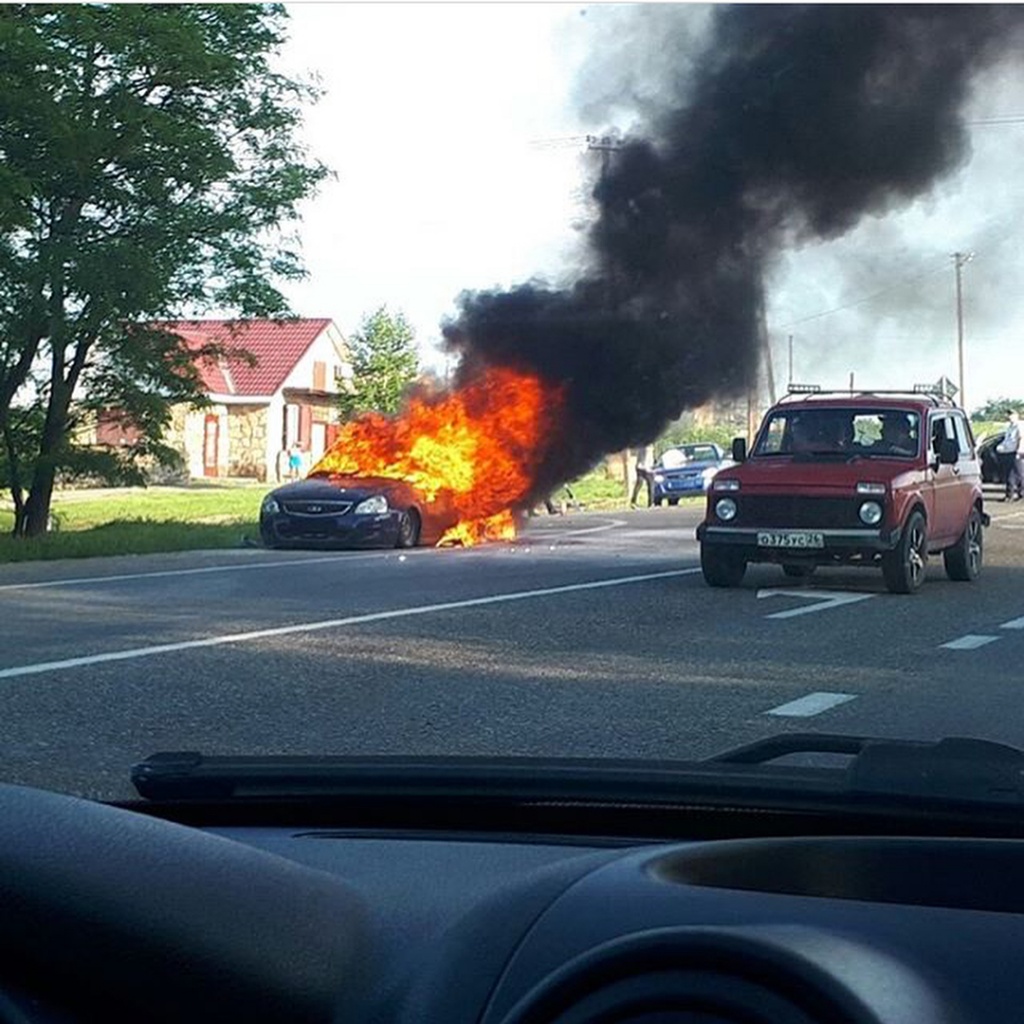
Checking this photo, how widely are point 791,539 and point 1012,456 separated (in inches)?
1009

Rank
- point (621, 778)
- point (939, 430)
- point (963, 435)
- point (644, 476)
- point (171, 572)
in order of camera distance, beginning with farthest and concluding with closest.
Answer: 1. point (644, 476)
2. point (171, 572)
3. point (963, 435)
4. point (939, 430)
5. point (621, 778)

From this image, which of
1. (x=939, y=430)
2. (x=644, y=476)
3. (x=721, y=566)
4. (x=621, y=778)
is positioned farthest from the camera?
(x=644, y=476)

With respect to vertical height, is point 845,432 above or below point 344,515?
above

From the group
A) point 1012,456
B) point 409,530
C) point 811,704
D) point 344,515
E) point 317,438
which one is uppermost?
point 317,438

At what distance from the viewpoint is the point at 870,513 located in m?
16.6

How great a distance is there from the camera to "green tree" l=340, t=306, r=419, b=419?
42219mm

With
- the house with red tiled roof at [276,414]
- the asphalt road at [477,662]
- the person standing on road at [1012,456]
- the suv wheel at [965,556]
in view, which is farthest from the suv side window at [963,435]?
the house with red tiled roof at [276,414]

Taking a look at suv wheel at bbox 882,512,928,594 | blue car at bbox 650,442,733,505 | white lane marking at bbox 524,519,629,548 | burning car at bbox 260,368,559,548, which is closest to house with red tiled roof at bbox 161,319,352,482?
blue car at bbox 650,442,733,505

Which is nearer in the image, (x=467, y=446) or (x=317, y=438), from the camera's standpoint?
(x=467, y=446)

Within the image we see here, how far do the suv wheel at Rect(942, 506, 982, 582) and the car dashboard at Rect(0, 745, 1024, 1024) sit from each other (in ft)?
55.3

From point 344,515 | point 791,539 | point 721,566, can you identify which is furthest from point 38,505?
point 791,539

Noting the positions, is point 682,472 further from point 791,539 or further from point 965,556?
point 791,539

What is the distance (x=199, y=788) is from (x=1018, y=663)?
9687mm

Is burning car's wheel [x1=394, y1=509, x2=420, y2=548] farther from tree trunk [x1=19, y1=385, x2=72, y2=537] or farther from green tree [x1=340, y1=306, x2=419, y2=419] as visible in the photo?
green tree [x1=340, y1=306, x2=419, y2=419]
